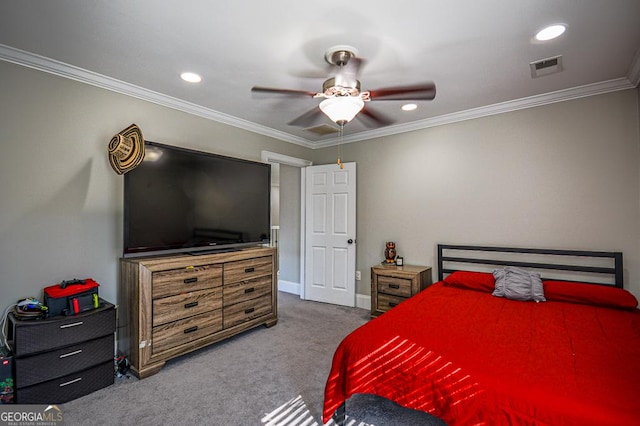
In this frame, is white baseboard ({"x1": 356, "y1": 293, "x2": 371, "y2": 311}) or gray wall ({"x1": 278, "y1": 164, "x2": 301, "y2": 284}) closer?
white baseboard ({"x1": 356, "y1": 293, "x2": 371, "y2": 311})

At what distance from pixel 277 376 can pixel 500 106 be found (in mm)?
3515

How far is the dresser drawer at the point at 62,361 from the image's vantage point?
206 cm

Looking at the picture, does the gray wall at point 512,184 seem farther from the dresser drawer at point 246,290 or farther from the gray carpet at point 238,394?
the gray carpet at point 238,394

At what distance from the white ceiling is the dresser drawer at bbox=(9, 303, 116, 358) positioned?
1.94 m

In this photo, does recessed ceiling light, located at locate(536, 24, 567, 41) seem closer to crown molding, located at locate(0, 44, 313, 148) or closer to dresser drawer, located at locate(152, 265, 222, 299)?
crown molding, located at locate(0, 44, 313, 148)

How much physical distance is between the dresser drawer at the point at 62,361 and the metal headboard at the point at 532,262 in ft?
11.3

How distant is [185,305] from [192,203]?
0.97m

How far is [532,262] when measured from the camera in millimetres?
3193

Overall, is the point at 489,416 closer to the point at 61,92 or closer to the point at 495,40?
the point at 495,40

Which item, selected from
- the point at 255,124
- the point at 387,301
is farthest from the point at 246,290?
the point at 255,124

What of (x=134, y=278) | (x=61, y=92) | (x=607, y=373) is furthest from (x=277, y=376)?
(x=61, y=92)

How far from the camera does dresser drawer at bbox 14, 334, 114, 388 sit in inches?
81.0

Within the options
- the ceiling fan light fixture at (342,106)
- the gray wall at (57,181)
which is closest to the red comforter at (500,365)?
the ceiling fan light fixture at (342,106)

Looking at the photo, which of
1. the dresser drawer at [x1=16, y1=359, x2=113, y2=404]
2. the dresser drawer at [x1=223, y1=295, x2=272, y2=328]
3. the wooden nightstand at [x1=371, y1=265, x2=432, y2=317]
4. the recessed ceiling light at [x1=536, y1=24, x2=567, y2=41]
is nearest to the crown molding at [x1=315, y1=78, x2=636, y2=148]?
the recessed ceiling light at [x1=536, y1=24, x2=567, y2=41]
